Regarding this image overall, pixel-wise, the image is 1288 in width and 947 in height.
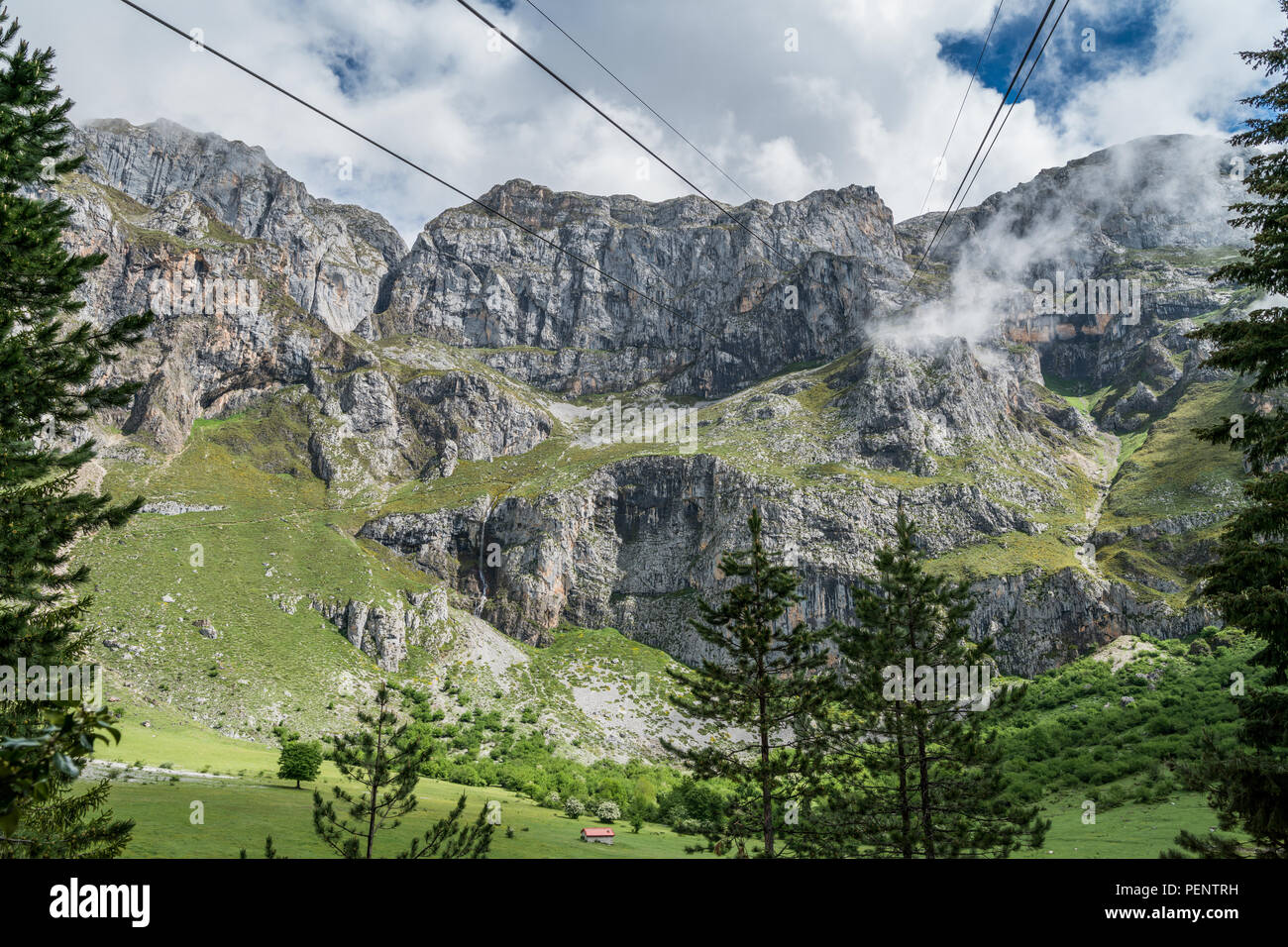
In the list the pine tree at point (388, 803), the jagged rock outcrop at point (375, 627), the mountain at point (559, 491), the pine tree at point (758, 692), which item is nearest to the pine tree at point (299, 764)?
the mountain at point (559, 491)

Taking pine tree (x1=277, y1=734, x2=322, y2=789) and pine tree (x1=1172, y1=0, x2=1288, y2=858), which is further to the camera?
pine tree (x1=277, y1=734, x2=322, y2=789)

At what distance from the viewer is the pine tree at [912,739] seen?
21.4m

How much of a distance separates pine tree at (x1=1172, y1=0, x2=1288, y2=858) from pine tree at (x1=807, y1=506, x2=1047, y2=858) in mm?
9617

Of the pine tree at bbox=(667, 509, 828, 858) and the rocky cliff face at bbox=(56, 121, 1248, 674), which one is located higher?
the rocky cliff face at bbox=(56, 121, 1248, 674)

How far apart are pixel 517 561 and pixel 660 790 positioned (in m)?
61.6

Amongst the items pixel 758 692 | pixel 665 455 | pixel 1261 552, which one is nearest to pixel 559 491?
pixel 665 455

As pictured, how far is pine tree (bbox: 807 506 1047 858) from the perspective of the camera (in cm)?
2142

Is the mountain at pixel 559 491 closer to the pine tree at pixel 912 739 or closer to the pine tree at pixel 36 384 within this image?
the pine tree at pixel 36 384

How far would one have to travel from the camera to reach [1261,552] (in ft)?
39.6

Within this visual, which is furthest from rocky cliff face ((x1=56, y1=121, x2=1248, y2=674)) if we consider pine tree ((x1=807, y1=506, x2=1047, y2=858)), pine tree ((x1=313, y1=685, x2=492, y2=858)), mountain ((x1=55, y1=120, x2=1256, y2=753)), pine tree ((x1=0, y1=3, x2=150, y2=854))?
pine tree ((x1=313, y1=685, x2=492, y2=858))

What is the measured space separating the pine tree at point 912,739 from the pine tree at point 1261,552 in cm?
962

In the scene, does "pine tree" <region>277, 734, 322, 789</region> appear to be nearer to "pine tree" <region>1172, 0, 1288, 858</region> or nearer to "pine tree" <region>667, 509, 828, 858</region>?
"pine tree" <region>667, 509, 828, 858</region>

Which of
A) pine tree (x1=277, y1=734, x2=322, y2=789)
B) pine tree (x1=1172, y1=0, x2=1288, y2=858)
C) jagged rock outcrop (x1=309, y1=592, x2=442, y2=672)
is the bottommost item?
pine tree (x1=277, y1=734, x2=322, y2=789)
